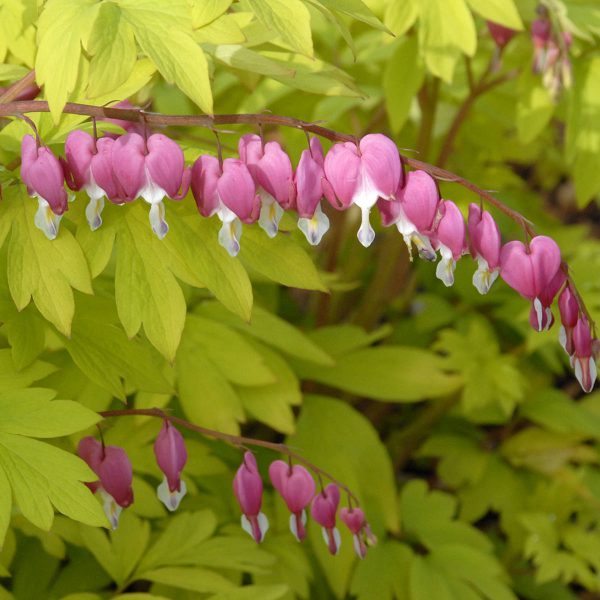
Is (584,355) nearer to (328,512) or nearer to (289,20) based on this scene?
(328,512)

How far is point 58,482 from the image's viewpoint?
4.41 feet

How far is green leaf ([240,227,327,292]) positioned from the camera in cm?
145

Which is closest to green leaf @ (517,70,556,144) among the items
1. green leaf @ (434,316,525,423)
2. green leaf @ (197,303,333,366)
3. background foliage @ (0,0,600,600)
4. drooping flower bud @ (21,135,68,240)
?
background foliage @ (0,0,600,600)

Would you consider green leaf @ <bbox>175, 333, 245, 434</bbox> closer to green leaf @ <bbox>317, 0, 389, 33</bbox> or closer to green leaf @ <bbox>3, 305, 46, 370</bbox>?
green leaf @ <bbox>3, 305, 46, 370</bbox>

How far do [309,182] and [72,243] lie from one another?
367 mm

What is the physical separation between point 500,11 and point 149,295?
38.9 inches

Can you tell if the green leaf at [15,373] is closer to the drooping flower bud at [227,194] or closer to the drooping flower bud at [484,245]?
the drooping flower bud at [227,194]

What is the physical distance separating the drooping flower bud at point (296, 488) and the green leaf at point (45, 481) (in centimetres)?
31

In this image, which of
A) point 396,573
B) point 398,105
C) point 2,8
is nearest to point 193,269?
point 2,8

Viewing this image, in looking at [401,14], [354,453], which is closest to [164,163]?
[401,14]

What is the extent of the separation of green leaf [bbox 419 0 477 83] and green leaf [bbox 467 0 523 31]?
4 cm

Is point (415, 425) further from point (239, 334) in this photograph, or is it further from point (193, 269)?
point (193, 269)

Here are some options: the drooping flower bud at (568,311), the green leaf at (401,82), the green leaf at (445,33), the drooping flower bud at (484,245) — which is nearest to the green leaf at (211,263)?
the drooping flower bud at (484,245)

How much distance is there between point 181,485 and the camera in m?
1.49
